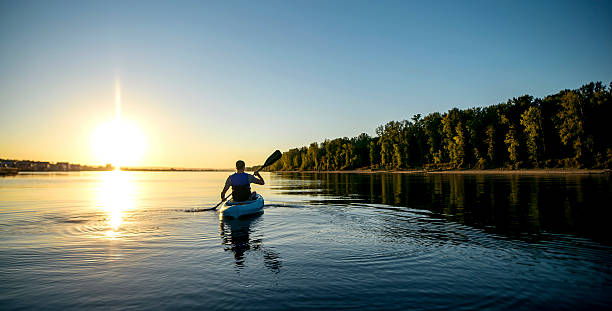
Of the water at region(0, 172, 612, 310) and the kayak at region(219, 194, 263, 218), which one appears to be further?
the kayak at region(219, 194, 263, 218)

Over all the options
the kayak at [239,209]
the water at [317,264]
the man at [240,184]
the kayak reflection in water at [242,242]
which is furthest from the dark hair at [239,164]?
the water at [317,264]

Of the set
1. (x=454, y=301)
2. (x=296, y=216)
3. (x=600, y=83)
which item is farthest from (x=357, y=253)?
(x=600, y=83)

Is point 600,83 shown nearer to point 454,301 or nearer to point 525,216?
point 525,216

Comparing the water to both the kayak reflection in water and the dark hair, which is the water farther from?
the dark hair

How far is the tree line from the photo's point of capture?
68250 millimetres

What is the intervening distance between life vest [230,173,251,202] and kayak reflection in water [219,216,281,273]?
135 cm

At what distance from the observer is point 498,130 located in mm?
88375

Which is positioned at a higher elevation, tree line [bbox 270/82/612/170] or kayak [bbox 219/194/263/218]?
tree line [bbox 270/82/612/170]

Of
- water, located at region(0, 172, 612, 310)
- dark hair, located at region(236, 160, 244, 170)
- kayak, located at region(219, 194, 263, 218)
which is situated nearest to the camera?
water, located at region(0, 172, 612, 310)

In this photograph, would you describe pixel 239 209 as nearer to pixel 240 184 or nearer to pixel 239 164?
pixel 240 184

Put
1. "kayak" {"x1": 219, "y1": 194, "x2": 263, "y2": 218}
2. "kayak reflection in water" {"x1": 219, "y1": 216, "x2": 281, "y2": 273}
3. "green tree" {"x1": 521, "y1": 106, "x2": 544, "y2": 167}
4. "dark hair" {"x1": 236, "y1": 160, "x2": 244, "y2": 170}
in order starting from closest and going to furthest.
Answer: "kayak reflection in water" {"x1": 219, "y1": 216, "x2": 281, "y2": 273}, "kayak" {"x1": 219, "y1": 194, "x2": 263, "y2": 218}, "dark hair" {"x1": 236, "y1": 160, "x2": 244, "y2": 170}, "green tree" {"x1": 521, "y1": 106, "x2": 544, "y2": 167}

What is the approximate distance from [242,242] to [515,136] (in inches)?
3441

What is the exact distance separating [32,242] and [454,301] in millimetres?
12891

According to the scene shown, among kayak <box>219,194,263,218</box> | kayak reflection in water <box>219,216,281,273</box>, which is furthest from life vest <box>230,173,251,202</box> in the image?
kayak reflection in water <box>219,216,281,273</box>
